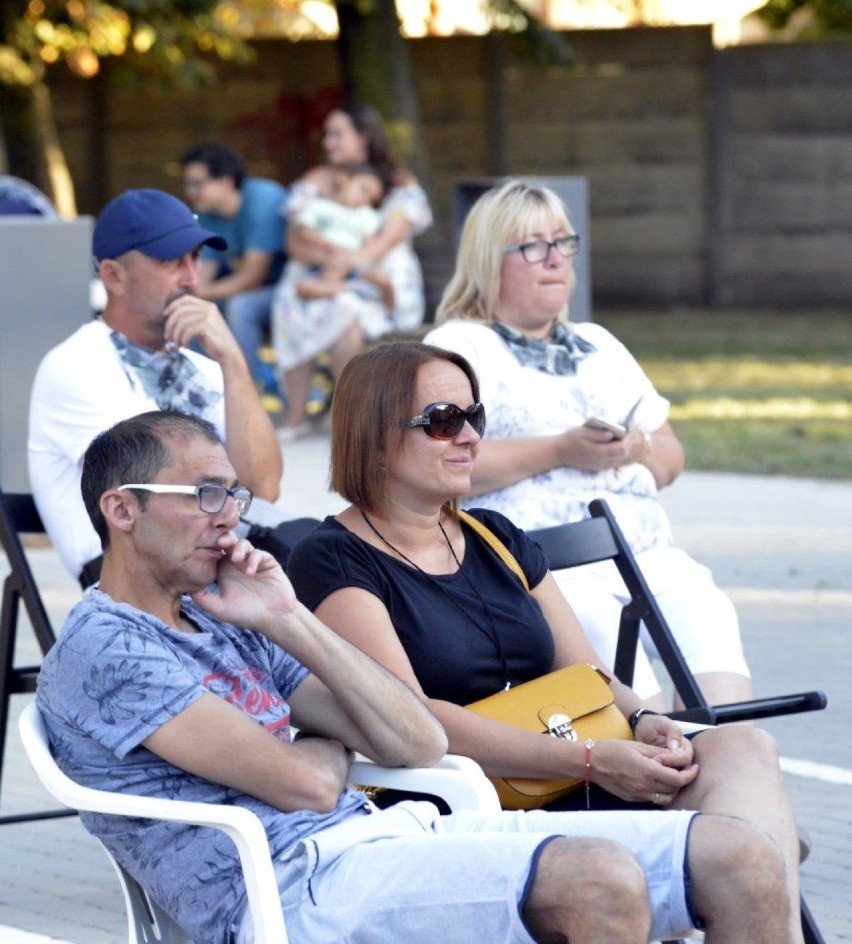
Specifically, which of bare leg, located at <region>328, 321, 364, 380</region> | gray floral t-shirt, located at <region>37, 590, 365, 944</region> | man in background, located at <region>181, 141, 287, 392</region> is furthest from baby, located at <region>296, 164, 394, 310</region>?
gray floral t-shirt, located at <region>37, 590, 365, 944</region>

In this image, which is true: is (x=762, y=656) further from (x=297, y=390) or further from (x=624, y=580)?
(x=297, y=390)

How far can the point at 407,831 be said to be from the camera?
3.24 m

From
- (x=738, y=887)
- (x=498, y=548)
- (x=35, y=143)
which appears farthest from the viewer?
(x=35, y=143)

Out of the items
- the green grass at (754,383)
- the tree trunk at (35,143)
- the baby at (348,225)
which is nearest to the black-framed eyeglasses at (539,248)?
the green grass at (754,383)

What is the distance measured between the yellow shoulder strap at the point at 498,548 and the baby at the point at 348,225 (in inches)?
304

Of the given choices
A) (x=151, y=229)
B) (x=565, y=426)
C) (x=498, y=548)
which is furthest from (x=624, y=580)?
(x=151, y=229)

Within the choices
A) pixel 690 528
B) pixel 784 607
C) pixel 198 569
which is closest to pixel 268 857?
pixel 198 569

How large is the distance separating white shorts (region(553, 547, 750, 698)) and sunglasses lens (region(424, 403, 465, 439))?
100cm

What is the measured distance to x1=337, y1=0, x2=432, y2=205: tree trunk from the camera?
1666 cm

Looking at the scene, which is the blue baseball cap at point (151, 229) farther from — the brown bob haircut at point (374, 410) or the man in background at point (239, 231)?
the man in background at point (239, 231)

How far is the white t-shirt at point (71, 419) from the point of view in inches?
189

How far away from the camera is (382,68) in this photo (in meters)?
16.8

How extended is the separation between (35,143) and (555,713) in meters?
15.4

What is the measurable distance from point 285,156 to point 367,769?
15901mm
